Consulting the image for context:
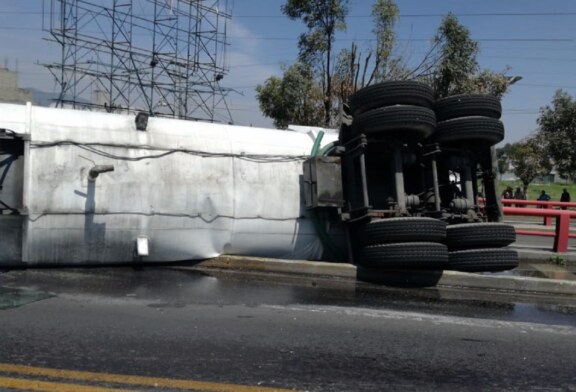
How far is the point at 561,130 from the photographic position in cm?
2559

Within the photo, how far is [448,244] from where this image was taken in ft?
27.3

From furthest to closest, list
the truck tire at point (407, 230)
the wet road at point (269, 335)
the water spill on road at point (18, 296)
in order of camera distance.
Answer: the truck tire at point (407, 230)
the water spill on road at point (18, 296)
the wet road at point (269, 335)

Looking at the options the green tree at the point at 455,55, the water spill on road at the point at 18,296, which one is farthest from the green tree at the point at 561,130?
the water spill on road at the point at 18,296

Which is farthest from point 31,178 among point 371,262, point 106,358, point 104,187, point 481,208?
point 481,208

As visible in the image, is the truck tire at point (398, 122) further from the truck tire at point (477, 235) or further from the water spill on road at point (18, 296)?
the water spill on road at point (18, 296)

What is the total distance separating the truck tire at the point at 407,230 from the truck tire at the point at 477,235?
27cm

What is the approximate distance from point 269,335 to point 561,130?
23.9 m

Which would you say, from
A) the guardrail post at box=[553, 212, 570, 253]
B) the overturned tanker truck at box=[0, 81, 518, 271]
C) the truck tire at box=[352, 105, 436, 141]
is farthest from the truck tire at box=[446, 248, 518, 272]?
the guardrail post at box=[553, 212, 570, 253]

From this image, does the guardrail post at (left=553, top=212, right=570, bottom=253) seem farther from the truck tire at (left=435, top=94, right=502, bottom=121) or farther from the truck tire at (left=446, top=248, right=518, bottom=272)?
the truck tire at (left=435, top=94, right=502, bottom=121)

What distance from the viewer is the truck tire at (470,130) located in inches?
329

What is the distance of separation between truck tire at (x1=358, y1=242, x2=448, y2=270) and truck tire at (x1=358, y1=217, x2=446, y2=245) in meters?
0.08

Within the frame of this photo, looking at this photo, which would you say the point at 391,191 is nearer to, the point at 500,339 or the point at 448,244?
the point at 448,244

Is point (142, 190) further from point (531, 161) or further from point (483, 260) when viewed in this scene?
point (531, 161)

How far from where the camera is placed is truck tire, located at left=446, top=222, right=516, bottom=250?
8.16m
